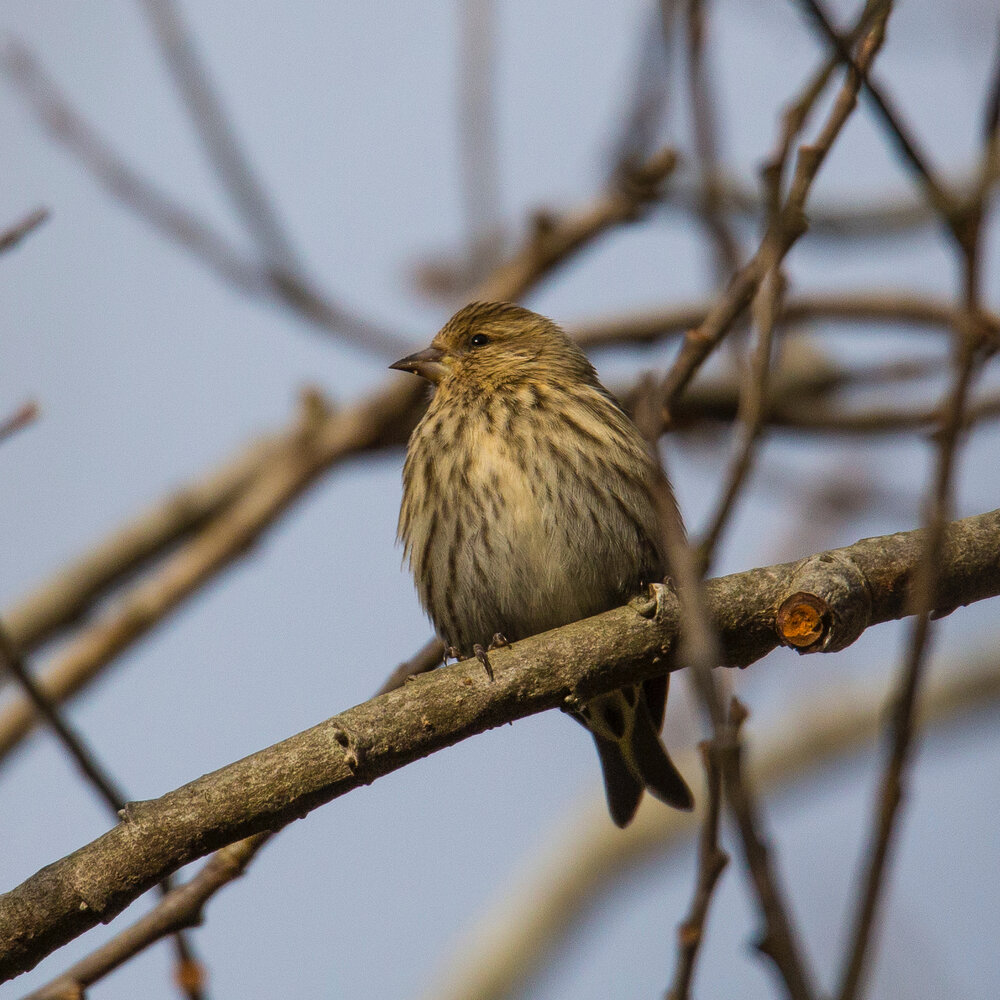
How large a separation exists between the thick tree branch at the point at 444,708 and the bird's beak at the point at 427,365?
2.07 metres

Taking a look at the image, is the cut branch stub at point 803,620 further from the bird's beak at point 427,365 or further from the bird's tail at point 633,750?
the bird's beak at point 427,365

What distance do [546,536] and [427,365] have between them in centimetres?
111

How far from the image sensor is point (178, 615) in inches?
247

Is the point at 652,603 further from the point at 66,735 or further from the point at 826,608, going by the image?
the point at 66,735

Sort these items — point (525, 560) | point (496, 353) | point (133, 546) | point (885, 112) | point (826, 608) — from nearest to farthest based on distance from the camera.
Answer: point (885, 112) → point (826, 608) → point (525, 560) → point (496, 353) → point (133, 546)

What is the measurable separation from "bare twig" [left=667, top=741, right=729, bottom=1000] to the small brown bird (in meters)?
1.81

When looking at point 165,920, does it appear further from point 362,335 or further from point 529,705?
point 362,335

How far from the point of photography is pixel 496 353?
4965mm

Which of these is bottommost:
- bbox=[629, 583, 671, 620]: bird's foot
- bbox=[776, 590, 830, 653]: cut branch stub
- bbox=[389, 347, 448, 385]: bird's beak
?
bbox=[776, 590, 830, 653]: cut branch stub

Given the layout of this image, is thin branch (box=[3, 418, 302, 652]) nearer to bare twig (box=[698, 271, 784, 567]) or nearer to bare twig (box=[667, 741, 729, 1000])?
bare twig (box=[698, 271, 784, 567])

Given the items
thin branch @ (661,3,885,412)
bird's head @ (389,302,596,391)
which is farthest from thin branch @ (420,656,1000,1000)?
thin branch @ (661,3,885,412)

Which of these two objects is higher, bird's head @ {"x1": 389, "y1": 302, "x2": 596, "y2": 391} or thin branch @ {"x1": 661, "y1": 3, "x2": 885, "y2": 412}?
bird's head @ {"x1": 389, "y1": 302, "x2": 596, "y2": 391}

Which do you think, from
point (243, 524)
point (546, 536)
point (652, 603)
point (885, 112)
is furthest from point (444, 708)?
point (243, 524)

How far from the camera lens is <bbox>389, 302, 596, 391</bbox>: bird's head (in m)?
4.83
